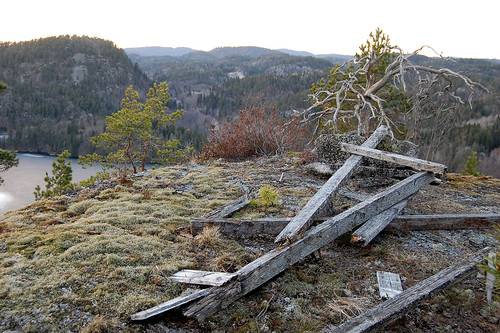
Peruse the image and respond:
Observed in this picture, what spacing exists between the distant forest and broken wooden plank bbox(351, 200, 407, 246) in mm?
58264

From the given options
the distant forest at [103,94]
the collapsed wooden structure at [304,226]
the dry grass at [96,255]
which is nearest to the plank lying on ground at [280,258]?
the collapsed wooden structure at [304,226]

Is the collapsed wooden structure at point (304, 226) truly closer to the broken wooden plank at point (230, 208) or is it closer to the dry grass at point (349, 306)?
the broken wooden plank at point (230, 208)

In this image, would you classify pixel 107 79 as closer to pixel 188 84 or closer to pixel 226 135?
pixel 188 84

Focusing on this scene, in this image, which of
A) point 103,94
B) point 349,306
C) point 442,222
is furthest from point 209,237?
point 103,94

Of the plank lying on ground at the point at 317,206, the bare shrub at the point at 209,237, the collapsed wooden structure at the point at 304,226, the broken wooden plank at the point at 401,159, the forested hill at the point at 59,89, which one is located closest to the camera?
the collapsed wooden structure at the point at 304,226

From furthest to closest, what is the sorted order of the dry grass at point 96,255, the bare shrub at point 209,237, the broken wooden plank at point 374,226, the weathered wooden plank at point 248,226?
1. the weathered wooden plank at point 248,226
2. the bare shrub at point 209,237
3. the broken wooden plank at point 374,226
4. the dry grass at point 96,255

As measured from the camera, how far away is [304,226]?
12.3 ft

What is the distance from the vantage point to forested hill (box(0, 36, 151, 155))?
97.5m

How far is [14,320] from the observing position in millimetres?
2750

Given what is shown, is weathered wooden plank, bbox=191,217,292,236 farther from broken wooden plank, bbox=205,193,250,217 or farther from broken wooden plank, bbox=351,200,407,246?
broken wooden plank, bbox=351,200,407,246

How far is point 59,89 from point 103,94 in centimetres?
1965

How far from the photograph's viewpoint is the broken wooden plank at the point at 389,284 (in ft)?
11.4

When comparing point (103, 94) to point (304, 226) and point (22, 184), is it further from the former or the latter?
point (304, 226)

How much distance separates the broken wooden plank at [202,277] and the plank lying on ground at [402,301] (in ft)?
3.60
